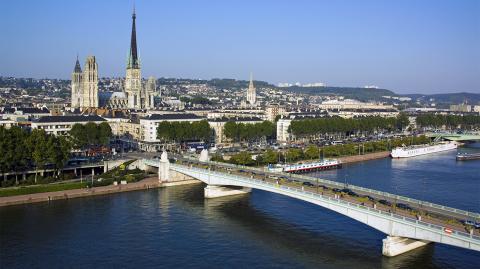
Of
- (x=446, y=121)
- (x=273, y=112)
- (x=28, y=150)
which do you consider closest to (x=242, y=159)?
(x=28, y=150)

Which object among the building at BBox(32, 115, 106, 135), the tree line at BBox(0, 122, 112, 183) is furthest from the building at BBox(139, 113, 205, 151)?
the tree line at BBox(0, 122, 112, 183)

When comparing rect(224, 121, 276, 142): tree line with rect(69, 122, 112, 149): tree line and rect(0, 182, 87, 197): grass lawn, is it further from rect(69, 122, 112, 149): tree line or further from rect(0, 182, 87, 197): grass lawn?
rect(0, 182, 87, 197): grass lawn

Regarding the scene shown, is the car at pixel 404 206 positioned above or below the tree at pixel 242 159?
below

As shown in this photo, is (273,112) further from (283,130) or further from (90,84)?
(90,84)

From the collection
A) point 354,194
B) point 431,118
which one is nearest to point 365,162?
point 354,194

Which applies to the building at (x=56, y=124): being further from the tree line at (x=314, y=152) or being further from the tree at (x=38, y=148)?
the tree line at (x=314, y=152)

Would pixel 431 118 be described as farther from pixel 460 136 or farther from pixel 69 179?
pixel 69 179

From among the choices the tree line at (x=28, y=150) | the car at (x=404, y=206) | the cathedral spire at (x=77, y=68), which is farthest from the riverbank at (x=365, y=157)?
the cathedral spire at (x=77, y=68)
